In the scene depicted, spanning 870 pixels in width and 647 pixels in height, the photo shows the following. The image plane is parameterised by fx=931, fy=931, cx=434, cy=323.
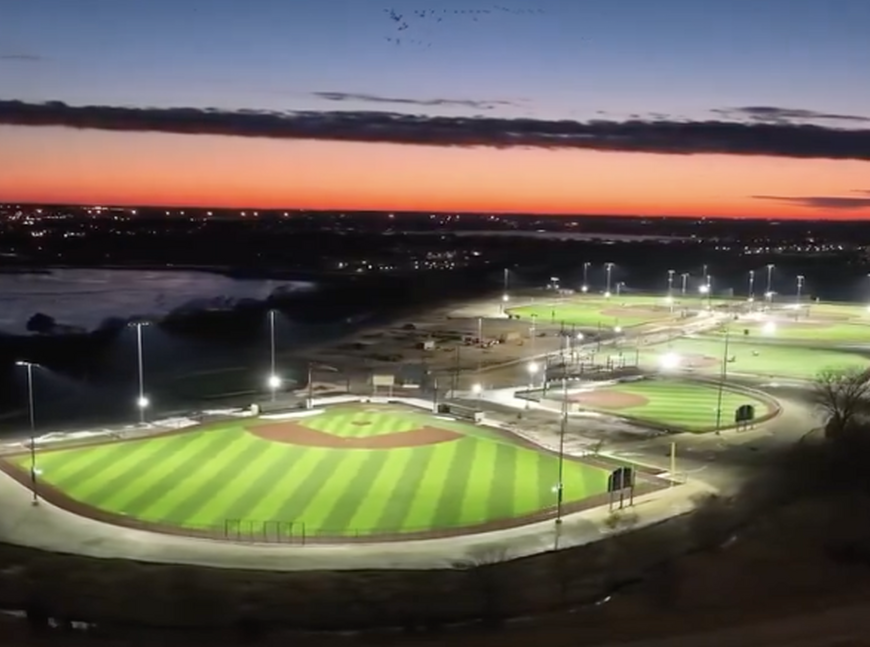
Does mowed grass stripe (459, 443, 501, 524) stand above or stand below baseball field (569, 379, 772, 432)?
above

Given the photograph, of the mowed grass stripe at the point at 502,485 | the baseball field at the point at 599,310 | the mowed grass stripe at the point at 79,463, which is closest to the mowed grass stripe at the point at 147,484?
the mowed grass stripe at the point at 79,463

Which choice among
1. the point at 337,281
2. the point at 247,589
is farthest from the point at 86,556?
the point at 337,281

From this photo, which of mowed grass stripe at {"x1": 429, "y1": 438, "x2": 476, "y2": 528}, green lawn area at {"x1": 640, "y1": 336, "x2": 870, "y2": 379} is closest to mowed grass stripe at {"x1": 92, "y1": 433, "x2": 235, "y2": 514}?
mowed grass stripe at {"x1": 429, "y1": 438, "x2": 476, "y2": 528}

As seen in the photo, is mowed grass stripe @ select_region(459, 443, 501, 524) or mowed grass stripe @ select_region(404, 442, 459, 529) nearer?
mowed grass stripe @ select_region(404, 442, 459, 529)

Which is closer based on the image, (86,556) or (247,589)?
(247,589)

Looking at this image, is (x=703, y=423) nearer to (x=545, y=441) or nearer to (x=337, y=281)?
(x=545, y=441)

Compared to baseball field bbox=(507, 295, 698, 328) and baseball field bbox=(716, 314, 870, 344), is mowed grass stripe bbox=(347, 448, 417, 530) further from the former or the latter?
baseball field bbox=(507, 295, 698, 328)

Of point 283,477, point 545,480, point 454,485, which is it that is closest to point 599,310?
point 545,480
